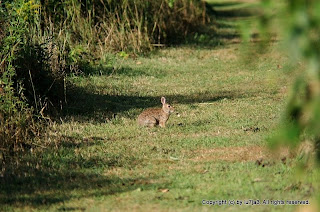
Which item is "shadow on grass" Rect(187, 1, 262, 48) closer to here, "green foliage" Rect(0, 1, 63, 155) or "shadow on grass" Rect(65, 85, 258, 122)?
"shadow on grass" Rect(65, 85, 258, 122)

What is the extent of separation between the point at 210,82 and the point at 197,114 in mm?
2960

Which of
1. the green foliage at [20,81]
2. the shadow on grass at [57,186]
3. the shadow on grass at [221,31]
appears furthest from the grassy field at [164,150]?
the shadow on grass at [221,31]

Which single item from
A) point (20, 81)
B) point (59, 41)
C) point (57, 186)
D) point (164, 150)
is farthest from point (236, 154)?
point (59, 41)

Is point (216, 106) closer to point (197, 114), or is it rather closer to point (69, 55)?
point (197, 114)

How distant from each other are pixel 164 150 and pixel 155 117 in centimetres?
119

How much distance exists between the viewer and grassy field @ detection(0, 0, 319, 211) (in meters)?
6.72

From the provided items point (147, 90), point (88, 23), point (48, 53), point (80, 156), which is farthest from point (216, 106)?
point (88, 23)

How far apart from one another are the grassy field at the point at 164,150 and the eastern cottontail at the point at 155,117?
11 centimetres

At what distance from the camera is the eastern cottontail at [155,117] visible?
9562mm

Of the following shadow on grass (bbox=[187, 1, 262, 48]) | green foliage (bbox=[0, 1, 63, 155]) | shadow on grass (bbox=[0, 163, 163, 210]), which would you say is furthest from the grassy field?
shadow on grass (bbox=[187, 1, 262, 48])

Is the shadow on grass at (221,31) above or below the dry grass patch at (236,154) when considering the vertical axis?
below

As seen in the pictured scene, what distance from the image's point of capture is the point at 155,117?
9609 millimetres

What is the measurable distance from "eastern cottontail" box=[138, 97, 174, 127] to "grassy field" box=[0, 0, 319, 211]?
108 millimetres

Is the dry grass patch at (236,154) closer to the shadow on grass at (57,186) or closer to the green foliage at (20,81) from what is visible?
the shadow on grass at (57,186)
